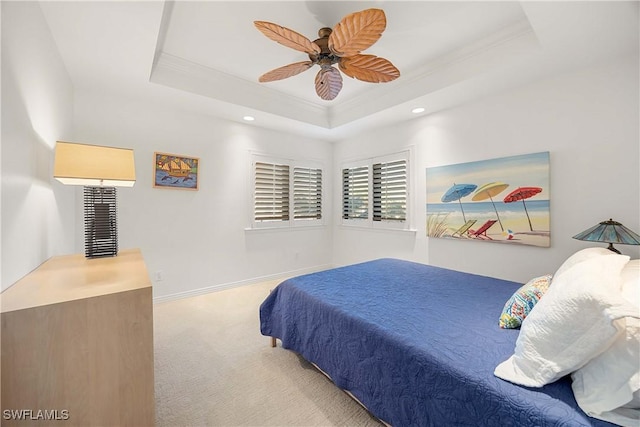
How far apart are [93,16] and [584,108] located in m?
4.00

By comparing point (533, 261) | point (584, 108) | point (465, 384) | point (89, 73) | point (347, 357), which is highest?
point (89, 73)

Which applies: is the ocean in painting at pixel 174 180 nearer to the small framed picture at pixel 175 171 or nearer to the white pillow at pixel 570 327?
the small framed picture at pixel 175 171

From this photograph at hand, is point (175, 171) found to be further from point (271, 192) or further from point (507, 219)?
point (507, 219)

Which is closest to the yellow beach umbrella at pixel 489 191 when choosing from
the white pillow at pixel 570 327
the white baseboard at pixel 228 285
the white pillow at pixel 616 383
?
the white pillow at pixel 570 327

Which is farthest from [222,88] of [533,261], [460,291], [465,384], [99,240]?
[533,261]

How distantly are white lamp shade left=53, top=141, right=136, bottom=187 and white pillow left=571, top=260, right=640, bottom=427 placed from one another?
2605mm

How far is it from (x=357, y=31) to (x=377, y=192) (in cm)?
277

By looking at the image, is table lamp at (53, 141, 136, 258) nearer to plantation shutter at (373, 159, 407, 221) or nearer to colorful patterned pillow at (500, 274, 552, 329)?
colorful patterned pillow at (500, 274, 552, 329)

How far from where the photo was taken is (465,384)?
40.7 inches

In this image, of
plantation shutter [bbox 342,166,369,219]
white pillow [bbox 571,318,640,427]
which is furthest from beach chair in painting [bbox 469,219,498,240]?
white pillow [bbox 571,318,640,427]

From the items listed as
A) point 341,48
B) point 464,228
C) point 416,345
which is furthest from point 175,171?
point 464,228

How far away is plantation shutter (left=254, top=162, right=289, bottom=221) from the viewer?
13.2ft

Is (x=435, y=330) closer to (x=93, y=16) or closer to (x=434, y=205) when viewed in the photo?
(x=434, y=205)

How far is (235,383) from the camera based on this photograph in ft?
5.94
